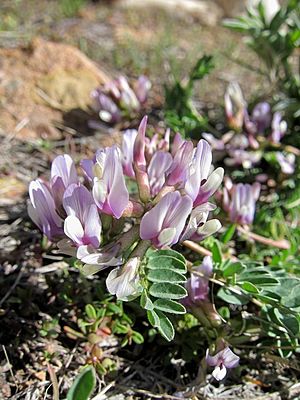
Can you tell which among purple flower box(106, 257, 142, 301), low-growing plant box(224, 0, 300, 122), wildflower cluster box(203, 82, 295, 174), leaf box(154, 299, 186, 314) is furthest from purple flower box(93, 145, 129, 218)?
low-growing plant box(224, 0, 300, 122)

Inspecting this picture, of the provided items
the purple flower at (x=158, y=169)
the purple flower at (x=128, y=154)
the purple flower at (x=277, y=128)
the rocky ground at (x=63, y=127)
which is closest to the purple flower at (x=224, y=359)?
the rocky ground at (x=63, y=127)

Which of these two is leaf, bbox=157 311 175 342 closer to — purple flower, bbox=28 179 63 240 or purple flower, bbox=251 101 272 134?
purple flower, bbox=28 179 63 240

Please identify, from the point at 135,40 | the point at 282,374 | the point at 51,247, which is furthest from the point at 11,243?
the point at 135,40

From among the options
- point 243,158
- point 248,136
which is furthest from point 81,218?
point 248,136

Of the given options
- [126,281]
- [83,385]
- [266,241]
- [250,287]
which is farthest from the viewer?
[266,241]

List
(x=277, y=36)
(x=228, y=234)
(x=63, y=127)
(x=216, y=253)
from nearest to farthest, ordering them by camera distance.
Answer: (x=216, y=253) → (x=228, y=234) → (x=277, y=36) → (x=63, y=127)

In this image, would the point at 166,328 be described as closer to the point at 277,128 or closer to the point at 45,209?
the point at 45,209
